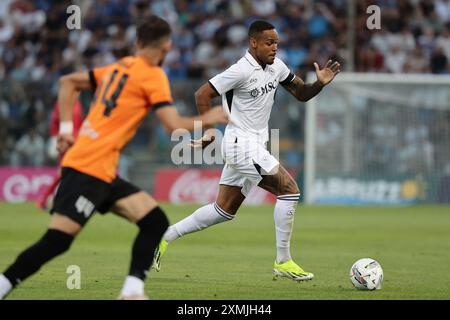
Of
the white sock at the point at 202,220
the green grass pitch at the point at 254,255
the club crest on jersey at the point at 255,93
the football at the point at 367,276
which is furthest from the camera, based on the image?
the white sock at the point at 202,220

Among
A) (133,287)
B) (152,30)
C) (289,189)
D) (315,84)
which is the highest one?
(152,30)

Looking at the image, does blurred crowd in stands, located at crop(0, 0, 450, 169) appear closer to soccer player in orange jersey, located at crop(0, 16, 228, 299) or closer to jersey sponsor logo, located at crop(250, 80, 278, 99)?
jersey sponsor logo, located at crop(250, 80, 278, 99)

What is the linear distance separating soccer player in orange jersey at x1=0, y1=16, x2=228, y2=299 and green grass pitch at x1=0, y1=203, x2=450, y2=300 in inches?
43.3

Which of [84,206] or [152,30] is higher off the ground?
[152,30]

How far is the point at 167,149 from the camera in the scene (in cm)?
2597

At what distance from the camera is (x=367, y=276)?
10031 mm

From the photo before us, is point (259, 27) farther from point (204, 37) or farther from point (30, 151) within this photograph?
point (204, 37)

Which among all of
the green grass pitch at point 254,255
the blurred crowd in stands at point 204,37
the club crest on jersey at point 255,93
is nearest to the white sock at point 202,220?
the green grass pitch at point 254,255

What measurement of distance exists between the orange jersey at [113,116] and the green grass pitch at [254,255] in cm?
152

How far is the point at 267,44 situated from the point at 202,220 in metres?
2.12

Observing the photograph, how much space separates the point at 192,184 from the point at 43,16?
695 cm

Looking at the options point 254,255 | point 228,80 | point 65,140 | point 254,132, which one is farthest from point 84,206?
point 254,255

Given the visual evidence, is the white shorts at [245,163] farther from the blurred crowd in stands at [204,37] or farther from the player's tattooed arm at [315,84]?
the blurred crowd in stands at [204,37]

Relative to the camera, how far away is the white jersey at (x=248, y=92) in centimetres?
1124
